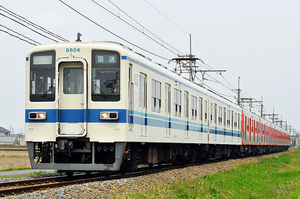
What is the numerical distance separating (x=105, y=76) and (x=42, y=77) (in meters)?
1.58

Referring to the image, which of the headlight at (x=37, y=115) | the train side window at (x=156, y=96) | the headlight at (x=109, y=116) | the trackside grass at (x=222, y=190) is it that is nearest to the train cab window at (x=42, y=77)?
the headlight at (x=37, y=115)

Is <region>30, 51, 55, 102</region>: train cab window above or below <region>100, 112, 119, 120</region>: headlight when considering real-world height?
above

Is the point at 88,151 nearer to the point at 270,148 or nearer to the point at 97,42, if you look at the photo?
the point at 97,42

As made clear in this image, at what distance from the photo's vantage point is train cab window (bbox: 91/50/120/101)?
34.5 ft

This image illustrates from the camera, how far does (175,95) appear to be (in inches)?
583

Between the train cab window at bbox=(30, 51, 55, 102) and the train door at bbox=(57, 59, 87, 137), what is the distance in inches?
8.8

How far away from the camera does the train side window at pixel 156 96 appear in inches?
498

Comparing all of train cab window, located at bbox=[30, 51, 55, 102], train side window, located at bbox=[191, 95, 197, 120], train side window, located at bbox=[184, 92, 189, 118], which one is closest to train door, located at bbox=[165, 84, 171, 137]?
train side window, located at bbox=[184, 92, 189, 118]

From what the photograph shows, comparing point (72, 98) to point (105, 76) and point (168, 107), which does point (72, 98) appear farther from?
point (168, 107)

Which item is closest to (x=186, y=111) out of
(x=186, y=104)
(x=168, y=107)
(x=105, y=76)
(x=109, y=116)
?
(x=186, y=104)

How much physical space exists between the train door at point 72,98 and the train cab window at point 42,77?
0.74 ft

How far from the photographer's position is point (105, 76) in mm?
10609

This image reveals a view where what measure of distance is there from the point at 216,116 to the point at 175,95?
22.9 feet

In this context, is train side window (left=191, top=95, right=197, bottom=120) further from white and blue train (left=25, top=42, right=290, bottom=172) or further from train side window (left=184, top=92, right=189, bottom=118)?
white and blue train (left=25, top=42, right=290, bottom=172)
